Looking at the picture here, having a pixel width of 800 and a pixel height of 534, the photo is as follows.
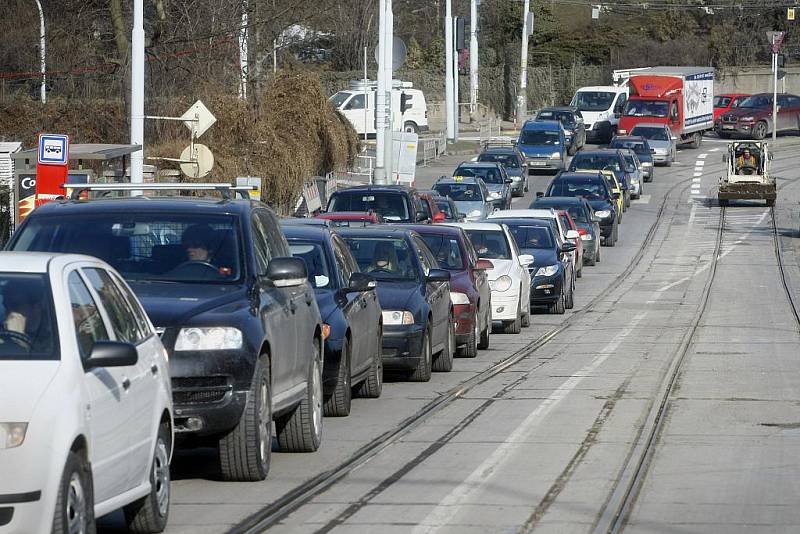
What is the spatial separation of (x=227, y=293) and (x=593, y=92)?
61945 mm

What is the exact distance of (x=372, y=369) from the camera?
1448 centimetres

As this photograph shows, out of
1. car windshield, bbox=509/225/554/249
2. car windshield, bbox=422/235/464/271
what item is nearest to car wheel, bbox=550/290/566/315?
car windshield, bbox=509/225/554/249

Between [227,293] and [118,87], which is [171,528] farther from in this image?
[118,87]

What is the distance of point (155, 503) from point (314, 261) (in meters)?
5.82

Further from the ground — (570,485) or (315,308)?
(315,308)

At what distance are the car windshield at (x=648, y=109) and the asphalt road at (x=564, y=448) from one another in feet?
137

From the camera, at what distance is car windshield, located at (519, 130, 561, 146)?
59188 millimetres

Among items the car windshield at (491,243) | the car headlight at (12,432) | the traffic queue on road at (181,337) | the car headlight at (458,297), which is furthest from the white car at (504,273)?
the car headlight at (12,432)

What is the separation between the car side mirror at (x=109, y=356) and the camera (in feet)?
22.5

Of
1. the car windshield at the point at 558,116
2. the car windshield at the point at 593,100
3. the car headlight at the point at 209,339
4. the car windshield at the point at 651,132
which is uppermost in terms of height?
the car windshield at the point at 593,100

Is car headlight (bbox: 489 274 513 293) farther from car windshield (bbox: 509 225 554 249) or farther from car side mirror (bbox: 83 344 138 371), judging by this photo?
car side mirror (bbox: 83 344 138 371)

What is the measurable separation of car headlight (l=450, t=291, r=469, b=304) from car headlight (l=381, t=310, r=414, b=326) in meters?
2.93

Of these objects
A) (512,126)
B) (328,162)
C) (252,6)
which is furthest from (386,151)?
(512,126)

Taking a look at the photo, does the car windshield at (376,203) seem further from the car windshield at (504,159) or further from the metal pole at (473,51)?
the metal pole at (473,51)
